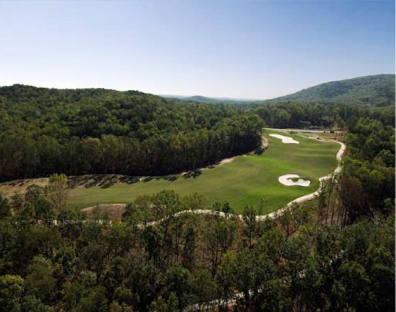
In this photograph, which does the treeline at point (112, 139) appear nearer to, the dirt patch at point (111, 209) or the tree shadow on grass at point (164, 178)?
the tree shadow on grass at point (164, 178)

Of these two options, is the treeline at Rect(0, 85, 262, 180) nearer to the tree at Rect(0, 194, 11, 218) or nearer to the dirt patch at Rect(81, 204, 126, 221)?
the dirt patch at Rect(81, 204, 126, 221)

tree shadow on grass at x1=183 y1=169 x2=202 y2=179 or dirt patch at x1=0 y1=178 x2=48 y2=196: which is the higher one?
dirt patch at x1=0 y1=178 x2=48 y2=196

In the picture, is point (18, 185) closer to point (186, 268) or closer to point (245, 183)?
point (186, 268)

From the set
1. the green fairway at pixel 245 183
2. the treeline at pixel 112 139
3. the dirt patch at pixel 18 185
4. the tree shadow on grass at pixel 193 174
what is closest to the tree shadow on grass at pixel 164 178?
the green fairway at pixel 245 183

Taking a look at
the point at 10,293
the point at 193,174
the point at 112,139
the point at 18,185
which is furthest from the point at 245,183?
the point at 18,185

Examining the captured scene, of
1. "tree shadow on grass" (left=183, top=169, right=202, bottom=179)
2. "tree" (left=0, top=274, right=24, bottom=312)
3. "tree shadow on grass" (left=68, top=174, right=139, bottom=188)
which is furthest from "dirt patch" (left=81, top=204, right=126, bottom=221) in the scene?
"tree shadow on grass" (left=183, top=169, right=202, bottom=179)

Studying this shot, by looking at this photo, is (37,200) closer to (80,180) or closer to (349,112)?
(80,180)

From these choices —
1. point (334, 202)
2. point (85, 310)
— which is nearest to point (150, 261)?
point (85, 310)
